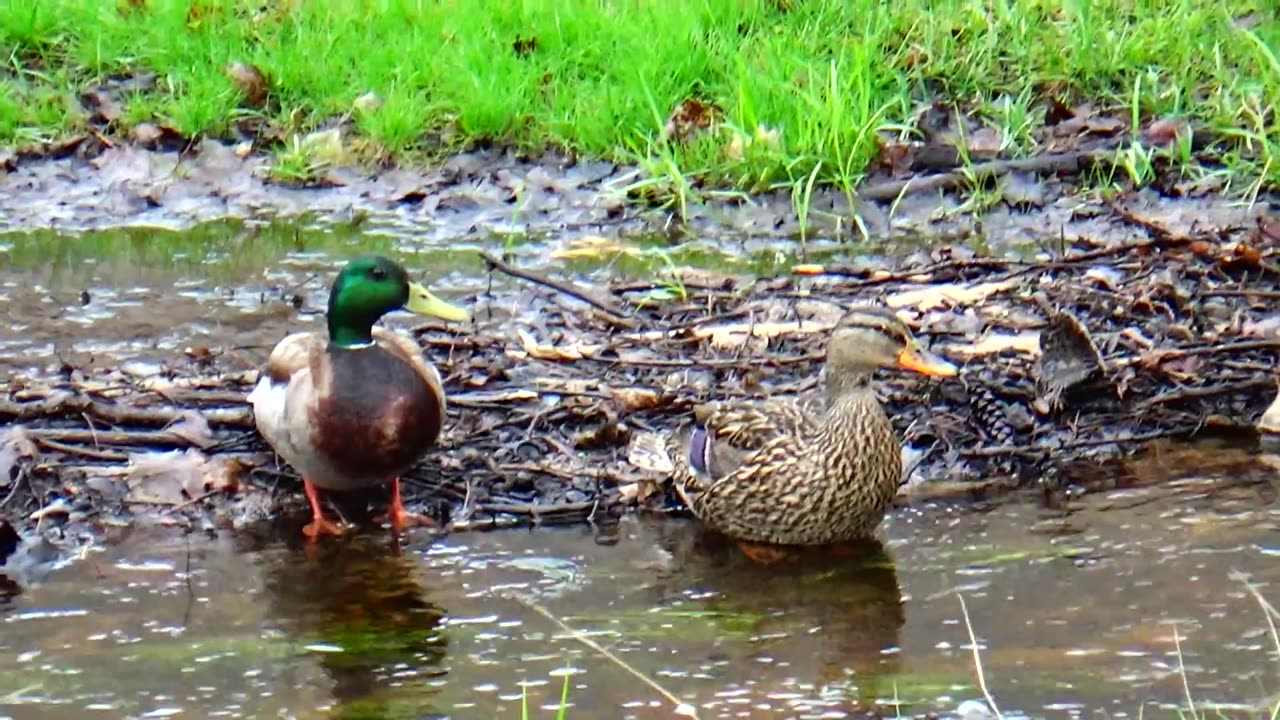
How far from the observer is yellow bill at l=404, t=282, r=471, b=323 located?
628cm

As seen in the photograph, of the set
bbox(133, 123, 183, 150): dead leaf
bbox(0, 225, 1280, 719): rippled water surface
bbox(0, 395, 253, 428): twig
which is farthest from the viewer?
bbox(133, 123, 183, 150): dead leaf

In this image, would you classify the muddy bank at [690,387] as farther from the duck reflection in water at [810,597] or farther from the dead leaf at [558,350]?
the duck reflection in water at [810,597]

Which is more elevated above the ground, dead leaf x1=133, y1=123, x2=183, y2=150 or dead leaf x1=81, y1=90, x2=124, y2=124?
dead leaf x1=81, y1=90, x2=124, y2=124

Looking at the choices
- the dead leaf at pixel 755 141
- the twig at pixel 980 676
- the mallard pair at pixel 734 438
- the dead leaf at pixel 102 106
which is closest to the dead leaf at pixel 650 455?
the mallard pair at pixel 734 438

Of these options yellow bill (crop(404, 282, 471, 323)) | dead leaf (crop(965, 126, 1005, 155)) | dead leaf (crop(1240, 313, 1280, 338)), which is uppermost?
dead leaf (crop(965, 126, 1005, 155))

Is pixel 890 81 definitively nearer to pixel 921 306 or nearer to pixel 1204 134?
pixel 1204 134

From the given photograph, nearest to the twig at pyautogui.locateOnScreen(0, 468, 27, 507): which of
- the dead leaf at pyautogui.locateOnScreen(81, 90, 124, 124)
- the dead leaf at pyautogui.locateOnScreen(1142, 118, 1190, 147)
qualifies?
the dead leaf at pyautogui.locateOnScreen(81, 90, 124, 124)

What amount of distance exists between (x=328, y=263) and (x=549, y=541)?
2773mm

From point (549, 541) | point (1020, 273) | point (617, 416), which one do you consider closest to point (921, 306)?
point (1020, 273)

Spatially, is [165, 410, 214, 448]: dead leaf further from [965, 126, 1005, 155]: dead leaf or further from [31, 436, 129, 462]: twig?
[965, 126, 1005, 155]: dead leaf

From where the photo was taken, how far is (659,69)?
9.04 metres

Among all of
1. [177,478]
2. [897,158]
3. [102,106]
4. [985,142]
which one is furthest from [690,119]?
[177,478]

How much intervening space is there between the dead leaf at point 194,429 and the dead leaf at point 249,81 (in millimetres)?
3478

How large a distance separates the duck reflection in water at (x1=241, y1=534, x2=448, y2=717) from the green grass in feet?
10.3
